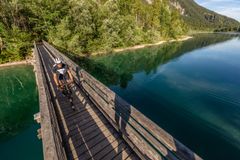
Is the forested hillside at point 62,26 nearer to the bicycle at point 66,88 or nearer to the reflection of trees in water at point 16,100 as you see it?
the reflection of trees in water at point 16,100

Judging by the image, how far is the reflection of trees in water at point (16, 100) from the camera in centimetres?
1338

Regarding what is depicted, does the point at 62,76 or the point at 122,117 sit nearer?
the point at 122,117

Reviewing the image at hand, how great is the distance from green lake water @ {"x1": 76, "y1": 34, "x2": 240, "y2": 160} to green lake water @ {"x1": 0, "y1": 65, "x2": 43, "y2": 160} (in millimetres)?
9190

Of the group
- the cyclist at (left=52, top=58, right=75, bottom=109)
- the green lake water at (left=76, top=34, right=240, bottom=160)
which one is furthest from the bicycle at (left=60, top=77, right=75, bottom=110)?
the green lake water at (left=76, top=34, right=240, bottom=160)

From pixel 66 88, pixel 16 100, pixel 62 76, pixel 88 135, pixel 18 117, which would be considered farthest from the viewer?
pixel 16 100

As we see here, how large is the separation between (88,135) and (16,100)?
51.5 feet

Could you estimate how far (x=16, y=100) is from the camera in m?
17.7

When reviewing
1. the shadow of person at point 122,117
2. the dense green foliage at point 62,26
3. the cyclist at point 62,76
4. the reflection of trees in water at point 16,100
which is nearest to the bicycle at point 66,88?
the cyclist at point 62,76

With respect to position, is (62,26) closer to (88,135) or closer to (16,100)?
(16,100)

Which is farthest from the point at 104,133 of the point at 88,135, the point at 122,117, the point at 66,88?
the point at 66,88

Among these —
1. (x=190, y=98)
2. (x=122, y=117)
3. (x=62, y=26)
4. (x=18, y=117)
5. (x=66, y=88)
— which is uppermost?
(x=62, y=26)

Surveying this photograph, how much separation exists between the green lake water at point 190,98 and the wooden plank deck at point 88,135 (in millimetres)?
7493

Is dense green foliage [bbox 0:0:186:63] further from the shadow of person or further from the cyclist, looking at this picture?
the shadow of person

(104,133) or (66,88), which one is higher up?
(66,88)
